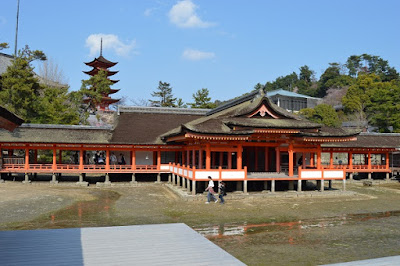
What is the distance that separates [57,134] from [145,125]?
833 centimetres

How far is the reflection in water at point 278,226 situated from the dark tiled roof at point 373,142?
48.8 feet

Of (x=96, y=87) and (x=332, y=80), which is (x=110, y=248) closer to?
(x=96, y=87)

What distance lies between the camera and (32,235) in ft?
31.3

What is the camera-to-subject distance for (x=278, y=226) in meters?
15.2

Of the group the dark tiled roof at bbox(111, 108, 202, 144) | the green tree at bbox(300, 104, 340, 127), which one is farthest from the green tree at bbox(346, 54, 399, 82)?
the dark tiled roof at bbox(111, 108, 202, 144)

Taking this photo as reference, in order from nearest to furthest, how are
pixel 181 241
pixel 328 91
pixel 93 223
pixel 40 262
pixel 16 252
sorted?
1. pixel 40 262
2. pixel 16 252
3. pixel 181 241
4. pixel 93 223
5. pixel 328 91

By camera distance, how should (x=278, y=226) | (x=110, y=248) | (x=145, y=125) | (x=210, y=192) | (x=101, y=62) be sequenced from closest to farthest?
(x=110, y=248)
(x=278, y=226)
(x=210, y=192)
(x=145, y=125)
(x=101, y=62)

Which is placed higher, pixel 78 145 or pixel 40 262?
pixel 78 145

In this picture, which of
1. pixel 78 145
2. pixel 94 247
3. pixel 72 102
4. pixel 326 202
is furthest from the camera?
pixel 72 102

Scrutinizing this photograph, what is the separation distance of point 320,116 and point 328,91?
1598 inches

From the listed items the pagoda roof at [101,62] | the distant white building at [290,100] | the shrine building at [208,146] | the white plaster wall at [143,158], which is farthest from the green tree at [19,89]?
the distant white building at [290,100]

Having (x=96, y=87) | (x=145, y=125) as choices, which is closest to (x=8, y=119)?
(x=145, y=125)

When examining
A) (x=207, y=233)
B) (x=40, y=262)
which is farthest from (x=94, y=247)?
(x=207, y=233)

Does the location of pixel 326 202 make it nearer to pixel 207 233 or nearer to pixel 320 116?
pixel 207 233
